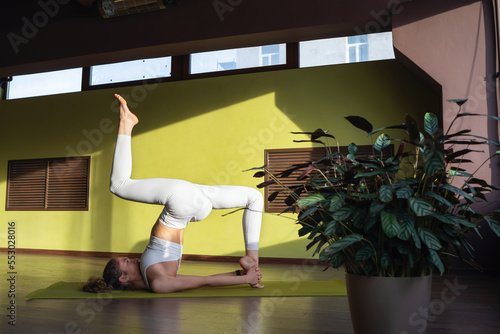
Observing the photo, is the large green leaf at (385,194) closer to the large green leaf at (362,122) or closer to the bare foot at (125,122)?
the large green leaf at (362,122)

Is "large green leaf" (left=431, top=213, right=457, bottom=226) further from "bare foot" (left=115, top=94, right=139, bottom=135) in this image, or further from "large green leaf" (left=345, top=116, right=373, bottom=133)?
"bare foot" (left=115, top=94, right=139, bottom=135)

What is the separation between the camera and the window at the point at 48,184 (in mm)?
6516

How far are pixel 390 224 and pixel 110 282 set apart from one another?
2361 millimetres

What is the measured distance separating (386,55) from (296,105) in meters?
1.27

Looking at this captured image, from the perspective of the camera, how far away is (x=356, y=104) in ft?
17.8

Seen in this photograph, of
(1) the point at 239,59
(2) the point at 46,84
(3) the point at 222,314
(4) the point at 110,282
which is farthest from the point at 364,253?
(2) the point at 46,84

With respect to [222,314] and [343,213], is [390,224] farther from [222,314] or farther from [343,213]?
[222,314]

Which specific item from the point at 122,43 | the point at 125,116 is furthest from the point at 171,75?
the point at 125,116

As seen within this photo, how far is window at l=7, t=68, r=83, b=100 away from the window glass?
3671mm

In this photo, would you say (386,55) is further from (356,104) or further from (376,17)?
(376,17)

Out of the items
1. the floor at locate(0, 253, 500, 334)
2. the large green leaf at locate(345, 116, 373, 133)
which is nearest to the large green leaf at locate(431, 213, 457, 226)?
the large green leaf at locate(345, 116, 373, 133)

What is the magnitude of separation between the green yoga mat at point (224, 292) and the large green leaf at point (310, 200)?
159 centimetres

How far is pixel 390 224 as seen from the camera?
129 cm

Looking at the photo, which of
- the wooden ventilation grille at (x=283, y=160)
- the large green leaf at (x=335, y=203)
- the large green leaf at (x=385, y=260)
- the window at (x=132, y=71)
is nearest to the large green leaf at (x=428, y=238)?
the large green leaf at (x=385, y=260)
